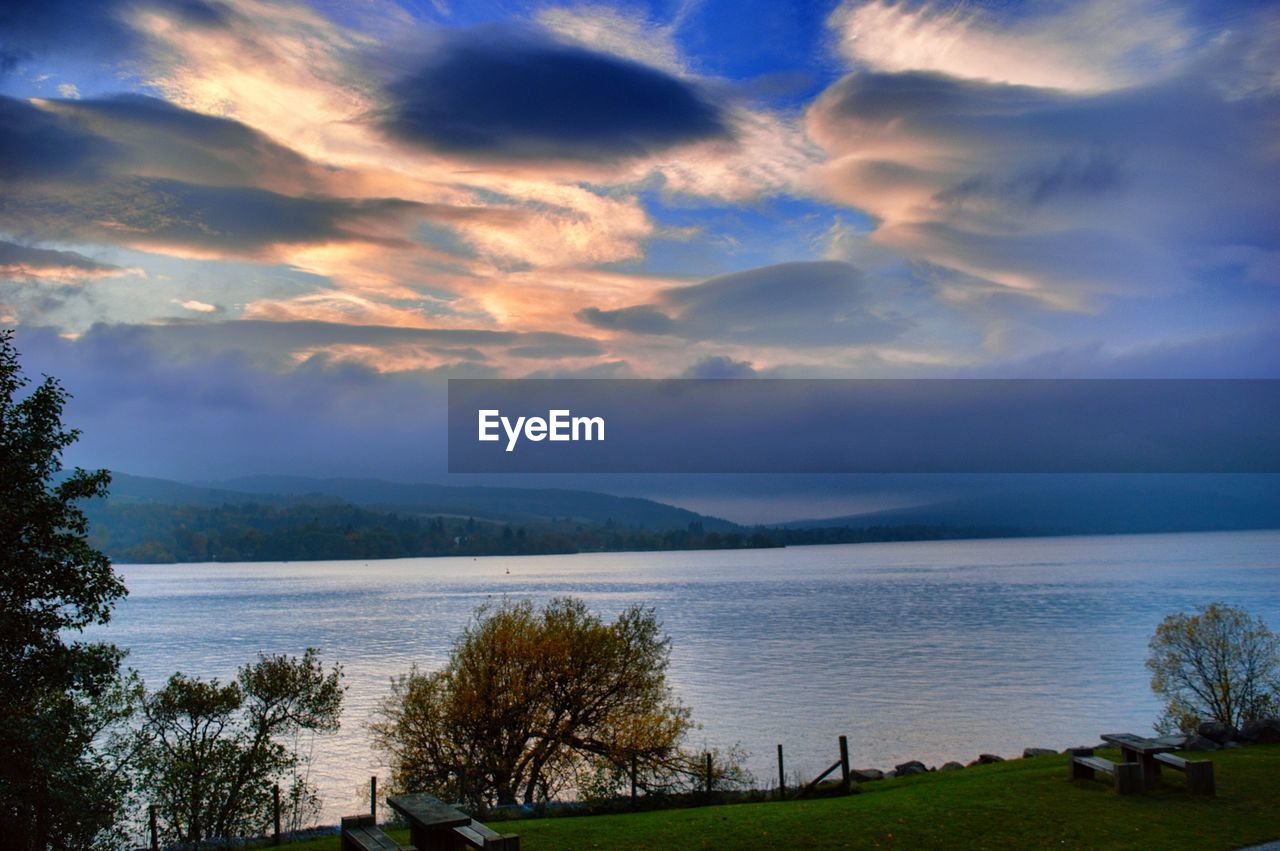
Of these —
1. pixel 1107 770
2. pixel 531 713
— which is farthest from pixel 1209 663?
pixel 1107 770

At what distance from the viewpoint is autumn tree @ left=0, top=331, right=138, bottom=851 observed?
19.2 meters

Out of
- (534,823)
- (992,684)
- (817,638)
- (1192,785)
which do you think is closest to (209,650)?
(817,638)

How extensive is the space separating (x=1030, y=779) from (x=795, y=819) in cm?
805

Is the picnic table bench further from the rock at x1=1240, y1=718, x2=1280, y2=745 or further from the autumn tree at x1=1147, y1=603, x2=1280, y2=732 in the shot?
the autumn tree at x1=1147, y1=603, x2=1280, y2=732

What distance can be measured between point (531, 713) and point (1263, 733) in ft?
95.1

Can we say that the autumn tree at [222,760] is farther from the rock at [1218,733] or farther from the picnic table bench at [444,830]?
the rock at [1218,733]

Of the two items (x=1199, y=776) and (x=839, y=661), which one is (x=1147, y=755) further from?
(x=839, y=661)

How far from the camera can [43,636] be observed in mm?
21266

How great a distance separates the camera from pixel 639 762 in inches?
1575

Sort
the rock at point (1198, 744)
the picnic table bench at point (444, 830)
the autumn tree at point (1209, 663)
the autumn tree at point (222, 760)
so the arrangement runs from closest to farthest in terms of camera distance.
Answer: the picnic table bench at point (444, 830) → the rock at point (1198, 744) → the autumn tree at point (222, 760) → the autumn tree at point (1209, 663)

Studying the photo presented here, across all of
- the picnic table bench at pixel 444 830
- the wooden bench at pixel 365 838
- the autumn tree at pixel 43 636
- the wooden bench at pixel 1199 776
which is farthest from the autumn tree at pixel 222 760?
the wooden bench at pixel 1199 776

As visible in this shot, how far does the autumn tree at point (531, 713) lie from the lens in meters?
40.9

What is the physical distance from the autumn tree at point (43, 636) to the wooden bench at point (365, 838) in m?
7.83

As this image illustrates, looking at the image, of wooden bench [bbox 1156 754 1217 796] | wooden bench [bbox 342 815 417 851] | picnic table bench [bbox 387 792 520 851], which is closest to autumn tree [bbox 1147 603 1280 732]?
wooden bench [bbox 1156 754 1217 796]
